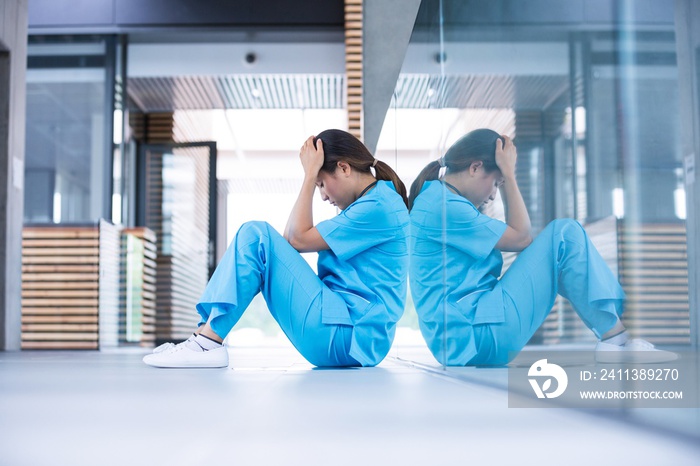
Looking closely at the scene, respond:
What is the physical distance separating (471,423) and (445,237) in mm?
1344

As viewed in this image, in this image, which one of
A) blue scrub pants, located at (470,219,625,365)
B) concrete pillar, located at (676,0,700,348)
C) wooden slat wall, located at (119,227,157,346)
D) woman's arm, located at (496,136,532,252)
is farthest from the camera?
wooden slat wall, located at (119,227,157,346)

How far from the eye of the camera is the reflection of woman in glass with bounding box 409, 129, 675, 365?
115 centimetres

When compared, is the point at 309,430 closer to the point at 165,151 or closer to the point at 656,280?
the point at 656,280

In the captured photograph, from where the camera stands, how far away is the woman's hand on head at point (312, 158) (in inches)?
103

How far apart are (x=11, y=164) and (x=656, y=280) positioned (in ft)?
16.4

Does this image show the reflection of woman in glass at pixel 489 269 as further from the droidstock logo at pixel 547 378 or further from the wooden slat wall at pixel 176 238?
the wooden slat wall at pixel 176 238

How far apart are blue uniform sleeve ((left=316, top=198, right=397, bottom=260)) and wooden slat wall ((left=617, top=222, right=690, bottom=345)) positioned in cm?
153

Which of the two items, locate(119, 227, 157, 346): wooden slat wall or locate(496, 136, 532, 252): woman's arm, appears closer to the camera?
locate(496, 136, 532, 252): woman's arm

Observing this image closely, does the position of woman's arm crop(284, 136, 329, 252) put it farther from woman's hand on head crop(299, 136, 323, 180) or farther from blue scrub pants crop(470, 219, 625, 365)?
blue scrub pants crop(470, 219, 625, 365)

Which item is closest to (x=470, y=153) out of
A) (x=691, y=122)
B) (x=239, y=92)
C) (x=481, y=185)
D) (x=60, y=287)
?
(x=481, y=185)

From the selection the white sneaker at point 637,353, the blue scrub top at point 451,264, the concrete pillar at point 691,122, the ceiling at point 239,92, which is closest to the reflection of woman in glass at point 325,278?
the blue scrub top at point 451,264

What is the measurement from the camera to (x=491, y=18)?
1.90 meters

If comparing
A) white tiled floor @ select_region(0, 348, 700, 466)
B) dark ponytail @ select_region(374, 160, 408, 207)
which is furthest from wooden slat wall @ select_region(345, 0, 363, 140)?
white tiled floor @ select_region(0, 348, 700, 466)

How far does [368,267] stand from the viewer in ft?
8.38
